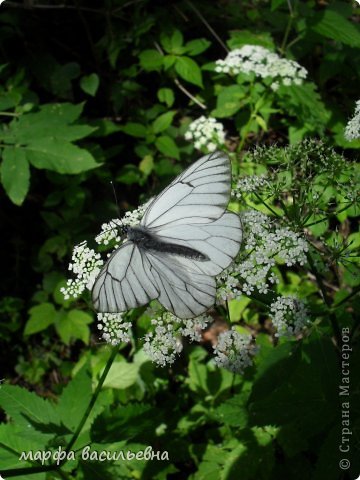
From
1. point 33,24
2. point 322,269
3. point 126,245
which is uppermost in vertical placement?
point 33,24

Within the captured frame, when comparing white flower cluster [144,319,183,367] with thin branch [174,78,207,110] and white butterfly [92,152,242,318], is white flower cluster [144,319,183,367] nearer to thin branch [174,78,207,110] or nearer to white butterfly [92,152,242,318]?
white butterfly [92,152,242,318]

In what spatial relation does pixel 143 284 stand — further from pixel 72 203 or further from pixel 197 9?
pixel 197 9

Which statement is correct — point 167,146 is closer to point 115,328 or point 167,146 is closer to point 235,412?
point 115,328

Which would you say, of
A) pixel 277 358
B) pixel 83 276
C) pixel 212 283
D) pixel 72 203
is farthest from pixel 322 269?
pixel 72 203

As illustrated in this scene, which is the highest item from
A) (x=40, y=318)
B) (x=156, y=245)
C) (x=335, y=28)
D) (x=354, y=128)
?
(x=335, y=28)

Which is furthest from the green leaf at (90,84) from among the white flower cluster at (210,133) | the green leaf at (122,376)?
the green leaf at (122,376)

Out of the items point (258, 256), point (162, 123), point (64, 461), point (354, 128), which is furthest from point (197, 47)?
point (64, 461)

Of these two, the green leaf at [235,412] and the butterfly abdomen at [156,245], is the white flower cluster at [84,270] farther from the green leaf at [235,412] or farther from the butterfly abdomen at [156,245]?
the green leaf at [235,412]
